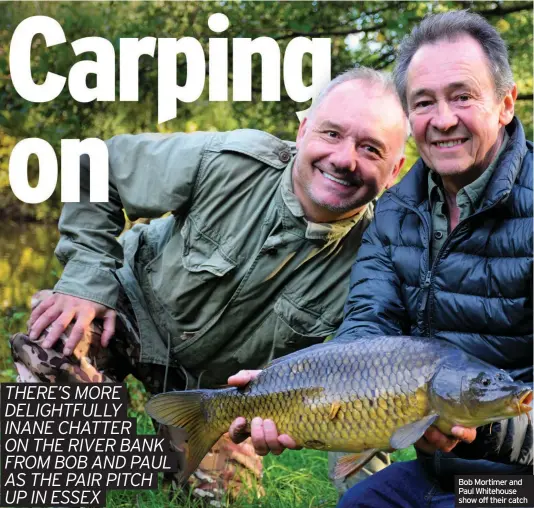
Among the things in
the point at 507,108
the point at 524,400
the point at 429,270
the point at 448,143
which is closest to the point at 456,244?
the point at 429,270

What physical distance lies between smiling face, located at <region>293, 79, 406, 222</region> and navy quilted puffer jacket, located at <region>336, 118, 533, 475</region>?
272 mm

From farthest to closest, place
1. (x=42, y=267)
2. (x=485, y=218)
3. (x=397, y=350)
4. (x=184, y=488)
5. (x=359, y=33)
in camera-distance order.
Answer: (x=42, y=267) < (x=359, y=33) < (x=184, y=488) < (x=485, y=218) < (x=397, y=350)

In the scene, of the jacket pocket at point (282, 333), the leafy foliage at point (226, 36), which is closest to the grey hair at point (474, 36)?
the jacket pocket at point (282, 333)

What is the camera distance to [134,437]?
2.54 m

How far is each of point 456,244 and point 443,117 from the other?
250mm

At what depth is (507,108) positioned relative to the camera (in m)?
1.87

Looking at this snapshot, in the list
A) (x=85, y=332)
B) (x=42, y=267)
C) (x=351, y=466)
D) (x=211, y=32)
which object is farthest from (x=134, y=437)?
(x=42, y=267)

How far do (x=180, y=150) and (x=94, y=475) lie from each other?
878 mm

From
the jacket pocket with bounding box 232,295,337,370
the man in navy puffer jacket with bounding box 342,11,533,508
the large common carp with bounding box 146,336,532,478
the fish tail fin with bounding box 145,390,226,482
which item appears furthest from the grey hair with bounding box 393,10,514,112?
the fish tail fin with bounding box 145,390,226,482

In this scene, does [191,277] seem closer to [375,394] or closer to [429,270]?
[429,270]

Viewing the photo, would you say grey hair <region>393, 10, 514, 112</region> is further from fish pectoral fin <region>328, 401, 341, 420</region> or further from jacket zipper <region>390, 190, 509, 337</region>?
fish pectoral fin <region>328, 401, 341, 420</region>

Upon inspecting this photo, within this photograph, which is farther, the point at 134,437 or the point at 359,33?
the point at 359,33

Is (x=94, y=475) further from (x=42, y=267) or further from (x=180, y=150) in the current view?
(x=42, y=267)

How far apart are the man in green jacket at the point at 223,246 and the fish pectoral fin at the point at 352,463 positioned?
0.65 meters
